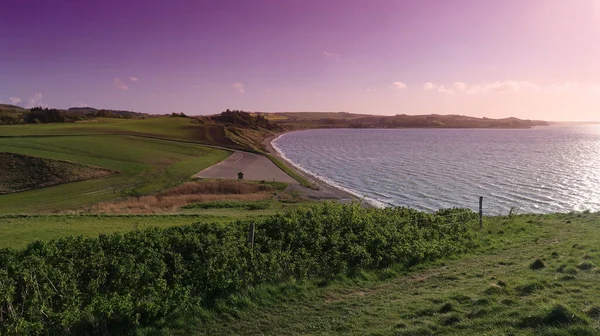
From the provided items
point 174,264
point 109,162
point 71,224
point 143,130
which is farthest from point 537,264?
point 143,130

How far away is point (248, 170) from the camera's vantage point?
192 ft

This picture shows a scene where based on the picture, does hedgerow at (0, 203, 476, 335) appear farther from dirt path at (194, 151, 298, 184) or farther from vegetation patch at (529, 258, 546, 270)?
dirt path at (194, 151, 298, 184)

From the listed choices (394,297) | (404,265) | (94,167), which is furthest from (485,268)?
(94,167)

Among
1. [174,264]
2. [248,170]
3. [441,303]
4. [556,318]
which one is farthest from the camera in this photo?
[248,170]

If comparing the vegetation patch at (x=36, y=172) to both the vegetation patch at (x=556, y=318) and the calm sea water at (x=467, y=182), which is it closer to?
the calm sea water at (x=467, y=182)

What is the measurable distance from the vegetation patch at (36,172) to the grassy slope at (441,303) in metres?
40.4

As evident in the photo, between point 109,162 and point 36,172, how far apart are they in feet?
31.8

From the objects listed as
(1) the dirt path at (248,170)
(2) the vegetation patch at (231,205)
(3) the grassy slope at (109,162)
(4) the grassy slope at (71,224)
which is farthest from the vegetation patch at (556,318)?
(1) the dirt path at (248,170)

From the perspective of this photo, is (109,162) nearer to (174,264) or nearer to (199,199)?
(199,199)

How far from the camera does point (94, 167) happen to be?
48.3 meters

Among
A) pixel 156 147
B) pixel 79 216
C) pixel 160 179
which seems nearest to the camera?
pixel 79 216

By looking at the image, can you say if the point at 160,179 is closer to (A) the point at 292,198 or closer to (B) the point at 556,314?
(A) the point at 292,198

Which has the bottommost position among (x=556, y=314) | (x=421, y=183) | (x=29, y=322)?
(x=421, y=183)

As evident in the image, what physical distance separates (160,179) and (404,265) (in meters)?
38.1
